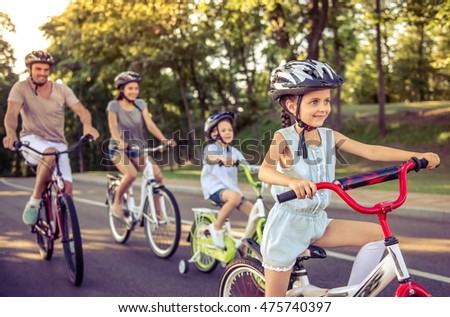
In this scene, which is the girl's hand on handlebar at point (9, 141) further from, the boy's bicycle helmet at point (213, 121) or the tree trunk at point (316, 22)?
the tree trunk at point (316, 22)

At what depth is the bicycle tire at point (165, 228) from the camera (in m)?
6.07

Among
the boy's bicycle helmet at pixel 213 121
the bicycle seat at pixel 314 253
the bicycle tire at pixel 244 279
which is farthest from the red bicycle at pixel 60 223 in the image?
the bicycle seat at pixel 314 253

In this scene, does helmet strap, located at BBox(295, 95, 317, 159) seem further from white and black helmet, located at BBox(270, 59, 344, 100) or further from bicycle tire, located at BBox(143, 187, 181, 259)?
bicycle tire, located at BBox(143, 187, 181, 259)

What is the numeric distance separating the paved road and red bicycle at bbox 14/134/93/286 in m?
0.14

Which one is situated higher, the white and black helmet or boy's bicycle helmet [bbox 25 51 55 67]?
boy's bicycle helmet [bbox 25 51 55 67]

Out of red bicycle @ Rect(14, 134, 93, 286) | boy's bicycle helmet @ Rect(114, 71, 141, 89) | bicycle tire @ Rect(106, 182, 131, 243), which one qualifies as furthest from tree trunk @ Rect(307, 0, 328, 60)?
red bicycle @ Rect(14, 134, 93, 286)

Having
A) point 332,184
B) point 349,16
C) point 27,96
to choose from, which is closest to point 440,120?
point 349,16

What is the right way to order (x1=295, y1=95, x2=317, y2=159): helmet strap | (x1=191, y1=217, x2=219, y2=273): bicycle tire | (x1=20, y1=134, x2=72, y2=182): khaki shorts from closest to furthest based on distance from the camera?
(x1=295, y1=95, x2=317, y2=159): helmet strap → (x1=20, y1=134, x2=72, y2=182): khaki shorts → (x1=191, y1=217, x2=219, y2=273): bicycle tire

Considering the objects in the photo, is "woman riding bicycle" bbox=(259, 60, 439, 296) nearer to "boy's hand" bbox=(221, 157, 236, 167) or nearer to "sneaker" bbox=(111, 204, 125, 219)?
"boy's hand" bbox=(221, 157, 236, 167)

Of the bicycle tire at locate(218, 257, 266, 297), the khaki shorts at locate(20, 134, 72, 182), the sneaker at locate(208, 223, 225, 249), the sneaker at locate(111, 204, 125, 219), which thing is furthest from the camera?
the sneaker at locate(111, 204, 125, 219)

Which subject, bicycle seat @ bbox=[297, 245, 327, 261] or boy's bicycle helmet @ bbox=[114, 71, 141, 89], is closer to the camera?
bicycle seat @ bbox=[297, 245, 327, 261]

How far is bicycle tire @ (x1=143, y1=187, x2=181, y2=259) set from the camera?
607 cm

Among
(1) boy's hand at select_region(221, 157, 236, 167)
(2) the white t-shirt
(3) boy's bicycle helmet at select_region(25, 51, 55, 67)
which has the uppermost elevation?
(3) boy's bicycle helmet at select_region(25, 51, 55, 67)

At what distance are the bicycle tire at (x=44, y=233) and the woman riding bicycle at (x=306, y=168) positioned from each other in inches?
130
